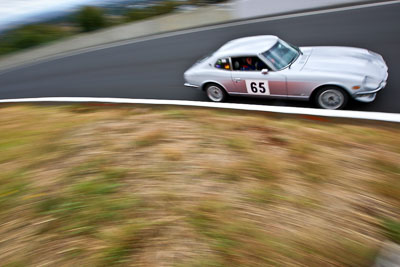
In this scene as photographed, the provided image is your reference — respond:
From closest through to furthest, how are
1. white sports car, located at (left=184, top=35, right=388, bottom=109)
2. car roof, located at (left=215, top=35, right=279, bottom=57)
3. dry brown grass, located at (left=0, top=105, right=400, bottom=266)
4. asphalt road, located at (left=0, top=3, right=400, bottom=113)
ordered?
1. dry brown grass, located at (left=0, top=105, right=400, bottom=266)
2. white sports car, located at (left=184, top=35, right=388, bottom=109)
3. car roof, located at (left=215, top=35, right=279, bottom=57)
4. asphalt road, located at (left=0, top=3, right=400, bottom=113)

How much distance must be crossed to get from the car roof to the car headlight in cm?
188

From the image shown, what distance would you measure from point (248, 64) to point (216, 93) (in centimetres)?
110

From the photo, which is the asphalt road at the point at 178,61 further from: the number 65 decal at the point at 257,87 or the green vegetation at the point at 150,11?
the green vegetation at the point at 150,11

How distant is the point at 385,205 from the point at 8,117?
757 cm

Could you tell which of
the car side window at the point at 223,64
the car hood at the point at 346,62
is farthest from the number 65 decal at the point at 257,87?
the car hood at the point at 346,62

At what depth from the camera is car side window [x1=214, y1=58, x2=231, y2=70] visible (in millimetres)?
5922

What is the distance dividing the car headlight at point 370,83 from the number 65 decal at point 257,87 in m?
1.68

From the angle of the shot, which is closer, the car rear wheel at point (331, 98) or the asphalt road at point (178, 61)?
the car rear wheel at point (331, 98)

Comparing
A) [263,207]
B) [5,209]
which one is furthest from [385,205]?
[5,209]

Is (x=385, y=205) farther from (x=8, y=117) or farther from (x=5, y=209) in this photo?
(x=8, y=117)

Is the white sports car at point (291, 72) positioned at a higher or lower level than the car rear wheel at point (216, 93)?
higher

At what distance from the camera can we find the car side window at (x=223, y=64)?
233 inches

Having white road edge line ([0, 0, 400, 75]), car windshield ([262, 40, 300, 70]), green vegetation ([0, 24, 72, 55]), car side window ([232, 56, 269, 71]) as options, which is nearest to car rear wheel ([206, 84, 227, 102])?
car side window ([232, 56, 269, 71])

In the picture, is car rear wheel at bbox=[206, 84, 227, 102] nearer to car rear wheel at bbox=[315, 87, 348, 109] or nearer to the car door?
the car door
